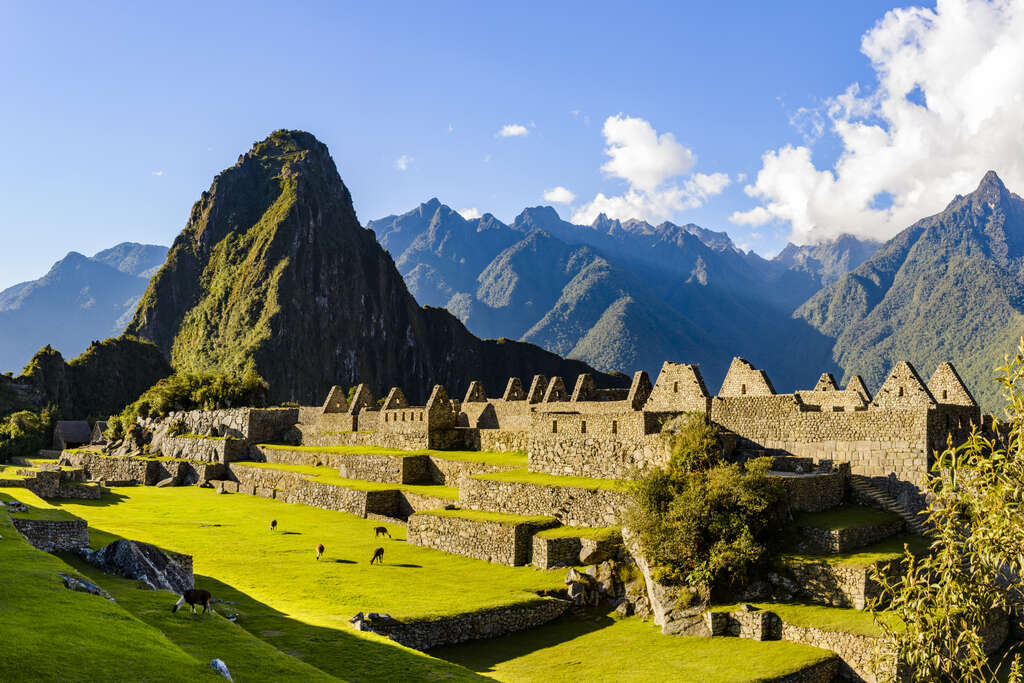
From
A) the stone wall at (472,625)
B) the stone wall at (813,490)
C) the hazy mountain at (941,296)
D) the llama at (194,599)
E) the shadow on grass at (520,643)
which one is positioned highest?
the hazy mountain at (941,296)

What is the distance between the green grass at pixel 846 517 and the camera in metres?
18.1

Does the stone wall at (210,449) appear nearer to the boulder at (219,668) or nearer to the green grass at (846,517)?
the green grass at (846,517)

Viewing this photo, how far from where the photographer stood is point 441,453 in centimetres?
3297

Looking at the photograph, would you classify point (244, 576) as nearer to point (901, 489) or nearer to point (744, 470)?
point (744, 470)

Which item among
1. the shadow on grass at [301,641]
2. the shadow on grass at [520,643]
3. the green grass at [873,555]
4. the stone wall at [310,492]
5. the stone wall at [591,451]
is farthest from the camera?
the stone wall at [310,492]

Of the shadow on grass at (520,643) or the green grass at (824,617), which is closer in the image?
the green grass at (824,617)

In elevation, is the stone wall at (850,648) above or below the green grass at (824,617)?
below

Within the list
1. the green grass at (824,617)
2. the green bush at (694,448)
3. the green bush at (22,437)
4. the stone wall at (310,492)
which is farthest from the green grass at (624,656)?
the green bush at (22,437)

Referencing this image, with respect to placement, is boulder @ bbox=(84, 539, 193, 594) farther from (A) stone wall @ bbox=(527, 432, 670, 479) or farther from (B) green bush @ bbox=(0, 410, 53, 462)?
(B) green bush @ bbox=(0, 410, 53, 462)

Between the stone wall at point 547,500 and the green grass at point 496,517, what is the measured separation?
1.23 feet

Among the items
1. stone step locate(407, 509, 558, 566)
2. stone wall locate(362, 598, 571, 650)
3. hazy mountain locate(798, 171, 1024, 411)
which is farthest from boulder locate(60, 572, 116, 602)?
Answer: hazy mountain locate(798, 171, 1024, 411)

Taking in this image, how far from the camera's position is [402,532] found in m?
27.5

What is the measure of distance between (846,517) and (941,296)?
328 feet

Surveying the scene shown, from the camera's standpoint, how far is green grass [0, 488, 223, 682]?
7.99 m
